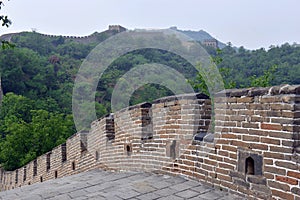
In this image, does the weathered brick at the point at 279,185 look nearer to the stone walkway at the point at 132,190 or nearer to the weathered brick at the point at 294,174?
the weathered brick at the point at 294,174

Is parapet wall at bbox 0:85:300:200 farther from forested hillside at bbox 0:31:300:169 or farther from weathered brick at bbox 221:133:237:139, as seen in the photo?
forested hillside at bbox 0:31:300:169

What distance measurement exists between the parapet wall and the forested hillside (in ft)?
25.3

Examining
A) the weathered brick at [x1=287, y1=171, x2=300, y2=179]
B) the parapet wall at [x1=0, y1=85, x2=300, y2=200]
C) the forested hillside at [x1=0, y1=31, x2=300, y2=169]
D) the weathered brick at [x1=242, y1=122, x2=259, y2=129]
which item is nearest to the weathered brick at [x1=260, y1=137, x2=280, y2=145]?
the parapet wall at [x1=0, y1=85, x2=300, y2=200]

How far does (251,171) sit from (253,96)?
685 millimetres

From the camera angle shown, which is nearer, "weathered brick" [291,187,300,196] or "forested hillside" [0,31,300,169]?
"weathered brick" [291,187,300,196]

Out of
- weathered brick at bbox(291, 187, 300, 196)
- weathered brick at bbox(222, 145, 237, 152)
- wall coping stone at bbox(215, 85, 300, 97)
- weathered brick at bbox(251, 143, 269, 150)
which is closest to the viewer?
weathered brick at bbox(291, 187, 300, 196)

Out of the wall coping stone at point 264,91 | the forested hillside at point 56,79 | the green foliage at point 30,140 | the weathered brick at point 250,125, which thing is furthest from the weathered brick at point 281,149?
the green foliage at point 30,140

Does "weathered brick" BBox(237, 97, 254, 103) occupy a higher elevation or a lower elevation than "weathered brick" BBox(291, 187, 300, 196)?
higher

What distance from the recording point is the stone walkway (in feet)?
10.8

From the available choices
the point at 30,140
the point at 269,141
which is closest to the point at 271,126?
the point at 269,141

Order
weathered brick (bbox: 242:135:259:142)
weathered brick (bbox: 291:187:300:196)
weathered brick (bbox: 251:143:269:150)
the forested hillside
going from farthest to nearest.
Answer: the forested hillside
weathered brick (bbox: 242:135:259:142)
weathered brick (bbox: 251:143:269:150)
weathered brick (bbox: 291:187:300:196)

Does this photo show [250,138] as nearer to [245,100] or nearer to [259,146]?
[259,146]

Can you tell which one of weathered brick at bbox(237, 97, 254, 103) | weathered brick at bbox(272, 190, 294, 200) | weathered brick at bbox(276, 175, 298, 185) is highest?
weathered brick at bbox(237, 97, 254, 103)

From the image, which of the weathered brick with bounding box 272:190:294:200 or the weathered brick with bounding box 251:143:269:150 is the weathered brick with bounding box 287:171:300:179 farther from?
the weathered brick with bounding box 251:143:269:150
